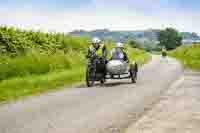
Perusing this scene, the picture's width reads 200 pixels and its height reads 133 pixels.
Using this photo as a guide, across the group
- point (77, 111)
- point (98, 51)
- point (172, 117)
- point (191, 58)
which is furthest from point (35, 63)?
point (191, 58)

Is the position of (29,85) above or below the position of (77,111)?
below

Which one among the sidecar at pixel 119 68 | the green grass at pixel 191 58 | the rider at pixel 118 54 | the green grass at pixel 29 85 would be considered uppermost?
the rider at pixel 118 54

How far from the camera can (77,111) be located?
13641 mm

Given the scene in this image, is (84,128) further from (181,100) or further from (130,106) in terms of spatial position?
(181,100)

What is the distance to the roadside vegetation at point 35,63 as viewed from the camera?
22.1 m

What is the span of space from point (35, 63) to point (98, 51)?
25.0 feet

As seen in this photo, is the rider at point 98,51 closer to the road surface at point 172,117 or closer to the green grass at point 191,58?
the road surface at point 172,117

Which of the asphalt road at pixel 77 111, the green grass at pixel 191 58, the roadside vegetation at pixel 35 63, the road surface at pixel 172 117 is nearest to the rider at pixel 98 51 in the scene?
the roadside vegetation at pixel 35 63

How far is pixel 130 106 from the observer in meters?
15.2

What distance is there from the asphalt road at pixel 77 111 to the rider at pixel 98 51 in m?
4.22

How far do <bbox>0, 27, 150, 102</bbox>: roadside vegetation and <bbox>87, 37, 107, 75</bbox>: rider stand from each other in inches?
71.4

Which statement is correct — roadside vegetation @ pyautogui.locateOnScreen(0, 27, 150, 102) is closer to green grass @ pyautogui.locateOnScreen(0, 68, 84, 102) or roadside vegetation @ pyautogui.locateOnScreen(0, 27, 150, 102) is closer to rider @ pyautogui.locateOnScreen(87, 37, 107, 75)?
green grass @ pyautogui.locateOnScreen(0, 68, 84, 102)

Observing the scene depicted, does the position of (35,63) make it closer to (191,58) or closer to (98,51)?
(98,51)

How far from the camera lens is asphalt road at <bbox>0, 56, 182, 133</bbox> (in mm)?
10875
